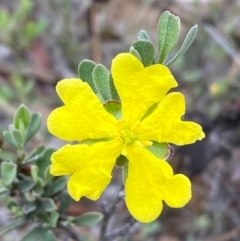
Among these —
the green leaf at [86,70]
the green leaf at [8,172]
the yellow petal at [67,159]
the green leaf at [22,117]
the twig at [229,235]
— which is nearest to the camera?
the yellow petal at [67,159]

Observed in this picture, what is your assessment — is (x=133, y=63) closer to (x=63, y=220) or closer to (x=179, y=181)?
(x=179, y=181)

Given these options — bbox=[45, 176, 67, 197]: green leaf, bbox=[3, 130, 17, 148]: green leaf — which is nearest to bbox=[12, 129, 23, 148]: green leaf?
bbox=[3, 130, 17, 148]: green leaf

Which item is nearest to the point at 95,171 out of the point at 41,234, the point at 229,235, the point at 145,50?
the point at 145,50

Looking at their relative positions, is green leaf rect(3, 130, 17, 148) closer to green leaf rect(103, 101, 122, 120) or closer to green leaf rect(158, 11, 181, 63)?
green leaf rect(103, 101, 122, 120)

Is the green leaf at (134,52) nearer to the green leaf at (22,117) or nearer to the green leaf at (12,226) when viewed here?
the green leaf at (22,117)

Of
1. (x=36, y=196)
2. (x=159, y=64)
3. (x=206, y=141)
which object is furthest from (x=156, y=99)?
(x=206, y=141)

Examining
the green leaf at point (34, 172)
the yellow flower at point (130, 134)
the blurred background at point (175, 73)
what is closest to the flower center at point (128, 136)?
the yellow flower at point (130, 134)
